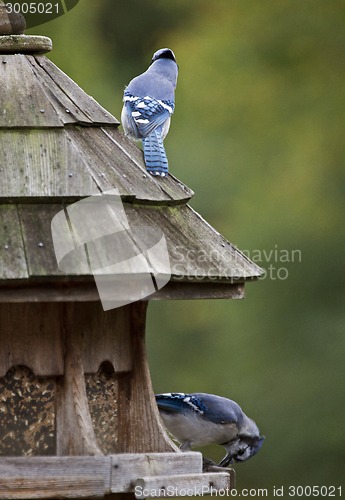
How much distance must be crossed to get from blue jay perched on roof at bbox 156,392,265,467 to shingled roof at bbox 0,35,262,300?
148 centimetres

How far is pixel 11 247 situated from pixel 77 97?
0.85 meters

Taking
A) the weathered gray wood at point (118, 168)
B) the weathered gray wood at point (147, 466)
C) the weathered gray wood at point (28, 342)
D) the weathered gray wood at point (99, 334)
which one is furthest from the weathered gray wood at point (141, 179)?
the weathered gray wood at point (147, 466)

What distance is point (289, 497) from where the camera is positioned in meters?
9.05

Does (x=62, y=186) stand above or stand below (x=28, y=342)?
above

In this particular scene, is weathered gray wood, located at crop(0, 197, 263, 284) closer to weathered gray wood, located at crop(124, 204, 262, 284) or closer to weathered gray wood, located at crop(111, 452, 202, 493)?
weathered gray wood, located at crop(124, 204, 262, 284)

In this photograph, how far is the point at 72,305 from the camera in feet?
13.4

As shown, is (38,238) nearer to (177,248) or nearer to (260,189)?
(177,248)

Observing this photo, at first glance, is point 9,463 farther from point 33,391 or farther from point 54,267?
point 54,267

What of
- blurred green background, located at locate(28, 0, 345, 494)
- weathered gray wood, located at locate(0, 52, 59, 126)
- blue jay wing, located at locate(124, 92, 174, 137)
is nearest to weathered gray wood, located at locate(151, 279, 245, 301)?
weathered gray wood, located at locate(0, 52, 59, 126)

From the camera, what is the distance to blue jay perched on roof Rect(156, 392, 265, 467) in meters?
5.63

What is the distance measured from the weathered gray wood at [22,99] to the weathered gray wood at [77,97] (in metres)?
0.08

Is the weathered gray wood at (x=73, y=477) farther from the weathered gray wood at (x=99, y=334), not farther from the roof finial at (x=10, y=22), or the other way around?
the roof finial at (x=10, y=22)

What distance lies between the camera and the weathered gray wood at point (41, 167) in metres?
3.90

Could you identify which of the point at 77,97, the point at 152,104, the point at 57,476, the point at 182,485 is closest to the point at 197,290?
the point at 182,485
